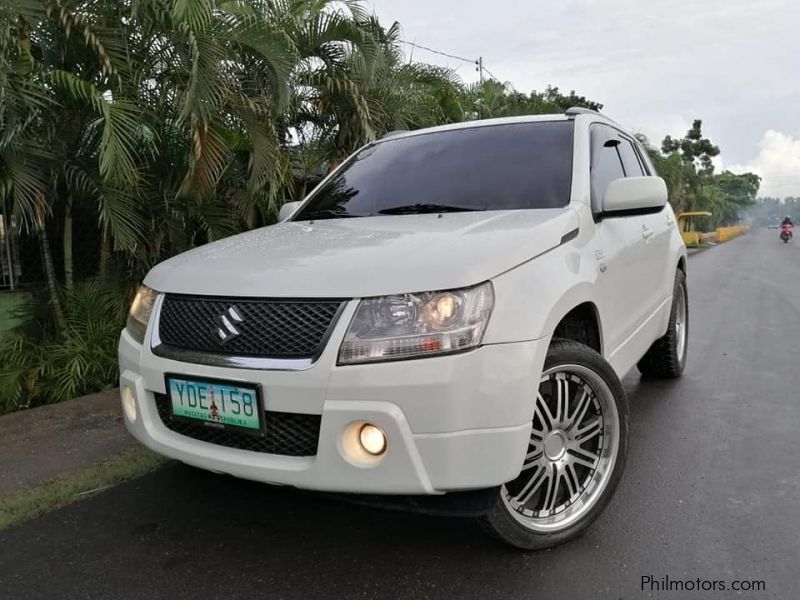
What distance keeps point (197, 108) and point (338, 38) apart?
286cm

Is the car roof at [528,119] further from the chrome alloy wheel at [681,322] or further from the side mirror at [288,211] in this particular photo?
the chrome alloy wheel at [681,322]

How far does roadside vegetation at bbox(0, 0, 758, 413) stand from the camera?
15.9 feet

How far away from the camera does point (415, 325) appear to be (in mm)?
2121

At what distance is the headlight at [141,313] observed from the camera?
105 inches

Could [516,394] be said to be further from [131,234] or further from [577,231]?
[131,234]

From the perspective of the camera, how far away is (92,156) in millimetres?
5266

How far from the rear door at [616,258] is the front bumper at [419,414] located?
948 mm

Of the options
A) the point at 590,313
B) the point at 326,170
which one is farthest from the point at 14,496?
the point at 326,170

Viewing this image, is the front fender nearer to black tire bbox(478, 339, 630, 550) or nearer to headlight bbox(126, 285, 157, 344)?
black tire bbox(478, 339, 630, 550)

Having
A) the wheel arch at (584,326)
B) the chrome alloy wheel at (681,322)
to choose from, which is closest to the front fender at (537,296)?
the wheel arch at (584,326)

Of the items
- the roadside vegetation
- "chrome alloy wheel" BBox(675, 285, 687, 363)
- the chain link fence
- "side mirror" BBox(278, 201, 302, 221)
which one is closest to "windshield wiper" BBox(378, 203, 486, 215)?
"side mirror" BBox(278, 201, 302, 221)

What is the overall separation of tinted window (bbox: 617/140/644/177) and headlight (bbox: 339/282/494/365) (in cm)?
236

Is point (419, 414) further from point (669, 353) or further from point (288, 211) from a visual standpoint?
point (669, 353)

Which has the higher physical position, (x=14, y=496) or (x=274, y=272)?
(x=274, y=272)
